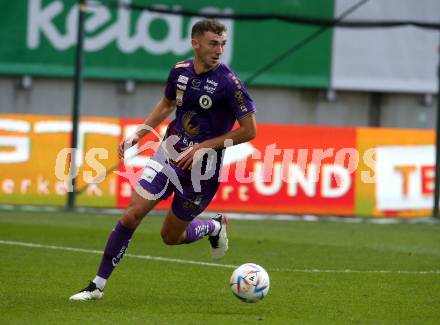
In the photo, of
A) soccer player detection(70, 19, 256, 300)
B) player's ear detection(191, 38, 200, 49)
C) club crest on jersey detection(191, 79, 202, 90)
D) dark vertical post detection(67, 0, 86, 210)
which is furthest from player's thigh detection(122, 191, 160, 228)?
dark vertical post detection(67, 0, 86, 210)

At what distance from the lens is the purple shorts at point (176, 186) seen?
9.77 metres

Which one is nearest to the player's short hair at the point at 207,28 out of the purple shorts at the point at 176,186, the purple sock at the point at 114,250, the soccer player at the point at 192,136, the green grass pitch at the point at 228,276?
the soccer player at the point at 192,136

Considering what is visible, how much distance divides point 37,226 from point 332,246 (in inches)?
160

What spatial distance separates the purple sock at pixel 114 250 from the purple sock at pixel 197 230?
3.42 feet

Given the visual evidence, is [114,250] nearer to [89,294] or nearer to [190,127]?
[89,294]

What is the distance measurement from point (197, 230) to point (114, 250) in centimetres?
130

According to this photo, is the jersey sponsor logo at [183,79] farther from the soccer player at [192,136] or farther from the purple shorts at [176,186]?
the purple shorts at [176,186]

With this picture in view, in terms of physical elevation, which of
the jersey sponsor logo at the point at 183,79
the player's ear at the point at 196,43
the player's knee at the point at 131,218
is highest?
the player's ear at the point at 196,43

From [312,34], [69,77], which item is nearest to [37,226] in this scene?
[69,77]

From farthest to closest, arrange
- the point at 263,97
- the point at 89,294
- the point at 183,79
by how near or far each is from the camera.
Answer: the point at 263,97 < the point at 183,79 < the point at 89,294

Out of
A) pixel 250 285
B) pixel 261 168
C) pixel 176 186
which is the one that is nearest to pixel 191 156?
pixel 176 186

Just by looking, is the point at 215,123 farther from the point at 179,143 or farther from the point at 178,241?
the point at 178,241

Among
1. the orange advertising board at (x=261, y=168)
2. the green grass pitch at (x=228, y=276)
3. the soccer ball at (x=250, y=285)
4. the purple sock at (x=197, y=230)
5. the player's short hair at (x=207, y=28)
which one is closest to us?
the green grass pitch at (x=228, y=276)

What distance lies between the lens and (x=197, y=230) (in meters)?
10.8
